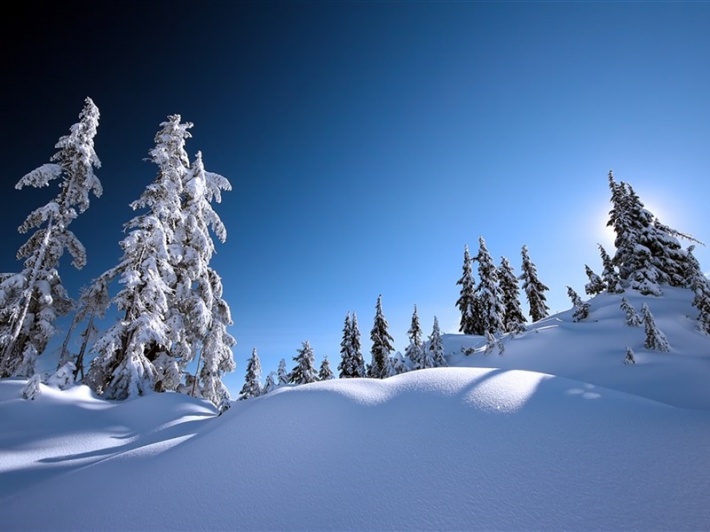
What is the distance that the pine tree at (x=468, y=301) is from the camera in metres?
32.4

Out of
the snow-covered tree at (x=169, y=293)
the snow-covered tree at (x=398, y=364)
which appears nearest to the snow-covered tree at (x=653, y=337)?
the snow-covered tree at (x=398, y=364)

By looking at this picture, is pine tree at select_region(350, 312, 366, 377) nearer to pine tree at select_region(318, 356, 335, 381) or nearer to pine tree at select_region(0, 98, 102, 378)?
pine tree at select_region(318, 356, 335, 381)

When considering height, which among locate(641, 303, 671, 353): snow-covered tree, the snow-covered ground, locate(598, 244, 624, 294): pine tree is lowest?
the snow-covered ground

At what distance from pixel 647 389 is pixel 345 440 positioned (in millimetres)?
8998

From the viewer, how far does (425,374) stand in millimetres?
5375

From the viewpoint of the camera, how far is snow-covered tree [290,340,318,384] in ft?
101

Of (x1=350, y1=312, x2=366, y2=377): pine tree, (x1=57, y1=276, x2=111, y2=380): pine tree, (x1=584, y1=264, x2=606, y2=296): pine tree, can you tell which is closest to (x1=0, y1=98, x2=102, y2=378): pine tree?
(x1=57, y1=276, x2=111, y2=380): pine tree

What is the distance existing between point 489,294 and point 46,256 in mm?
32070

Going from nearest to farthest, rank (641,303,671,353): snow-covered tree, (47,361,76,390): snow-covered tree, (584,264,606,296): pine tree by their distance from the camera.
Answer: (47,361,76,390): snow-covered tree < (641,303,671,353): snow-covered tree < (584,264,606,296): pine tree

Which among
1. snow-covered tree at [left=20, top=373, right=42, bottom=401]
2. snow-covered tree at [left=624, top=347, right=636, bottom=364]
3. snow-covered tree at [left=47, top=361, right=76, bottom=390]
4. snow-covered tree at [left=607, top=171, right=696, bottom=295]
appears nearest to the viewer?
snow-covered tree at [left=20, top=373, right=42, bottom=401]

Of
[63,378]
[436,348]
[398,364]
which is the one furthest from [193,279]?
[436,348]

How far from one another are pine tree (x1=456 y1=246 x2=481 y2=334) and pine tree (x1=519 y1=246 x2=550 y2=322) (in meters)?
6.21

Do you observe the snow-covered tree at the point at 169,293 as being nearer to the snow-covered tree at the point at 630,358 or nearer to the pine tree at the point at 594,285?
the snow-covered tree at the point at 630,358

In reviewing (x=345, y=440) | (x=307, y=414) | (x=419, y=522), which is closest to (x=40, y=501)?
(x=307, y=414)
